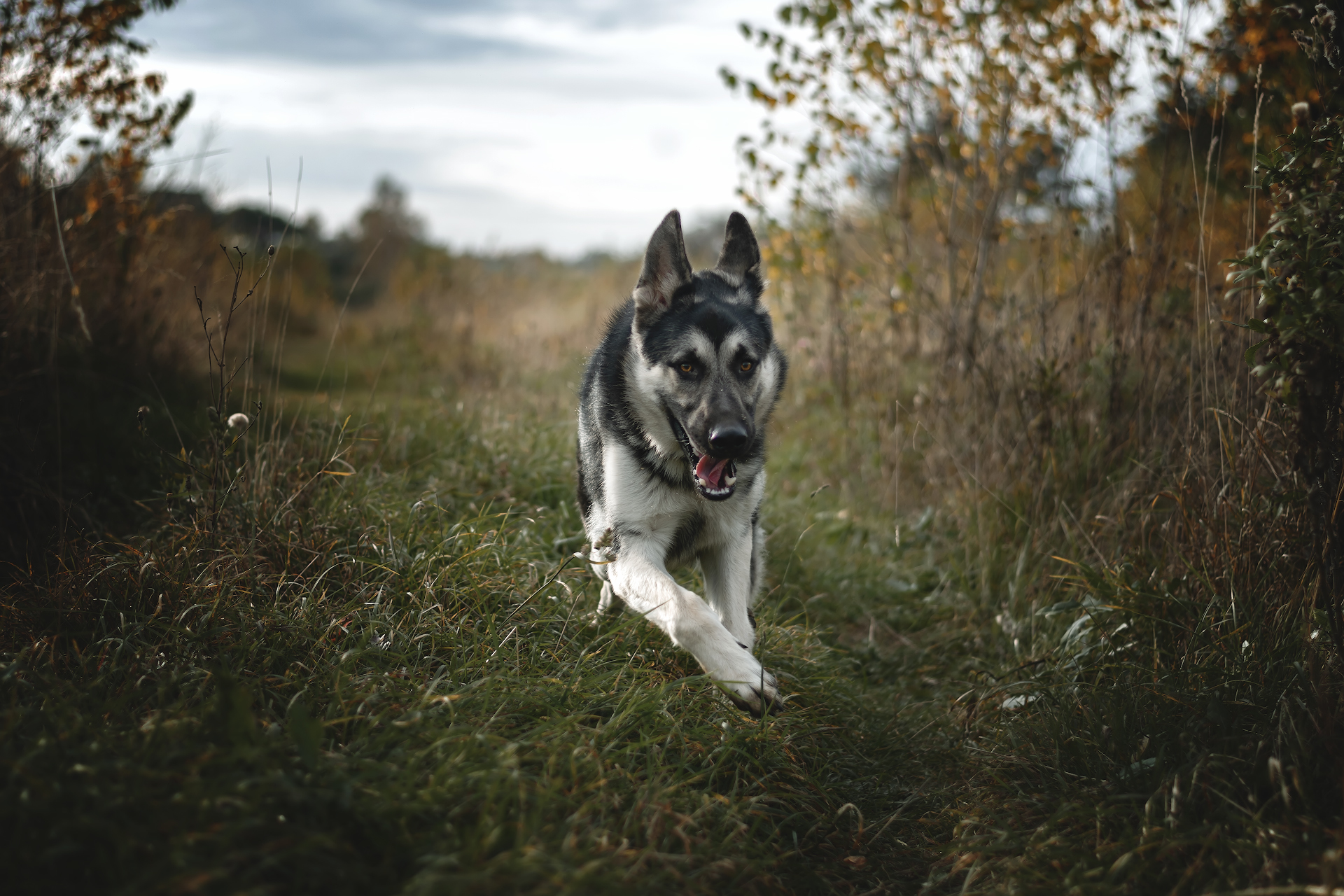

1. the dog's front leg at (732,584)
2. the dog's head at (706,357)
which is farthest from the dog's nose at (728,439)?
the dog's front leg at (732,584)

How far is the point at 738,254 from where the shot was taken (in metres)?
3.92

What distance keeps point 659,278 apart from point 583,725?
1.92m

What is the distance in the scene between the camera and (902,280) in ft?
18.3

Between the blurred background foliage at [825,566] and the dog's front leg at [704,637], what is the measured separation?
133 millimetres

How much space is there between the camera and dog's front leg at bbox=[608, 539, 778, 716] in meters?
2.73

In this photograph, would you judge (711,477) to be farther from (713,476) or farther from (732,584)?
(732,584)

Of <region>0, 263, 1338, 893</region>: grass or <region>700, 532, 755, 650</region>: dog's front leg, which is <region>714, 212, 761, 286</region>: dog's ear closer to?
<region>700, 532, 755, 650</region>: dog's front leg

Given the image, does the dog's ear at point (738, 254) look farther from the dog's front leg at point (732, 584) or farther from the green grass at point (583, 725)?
the green grass at point (583, 725)

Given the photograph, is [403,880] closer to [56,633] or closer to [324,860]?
[324,860]

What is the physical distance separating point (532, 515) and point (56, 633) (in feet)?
7.32

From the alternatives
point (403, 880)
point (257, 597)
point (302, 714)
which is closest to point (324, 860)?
point (403, 880)

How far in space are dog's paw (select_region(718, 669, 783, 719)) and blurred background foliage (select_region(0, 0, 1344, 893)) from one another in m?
0.10

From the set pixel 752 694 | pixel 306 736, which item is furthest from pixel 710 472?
pixel 306 736

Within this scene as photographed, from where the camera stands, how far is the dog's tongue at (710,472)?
10.3ft
